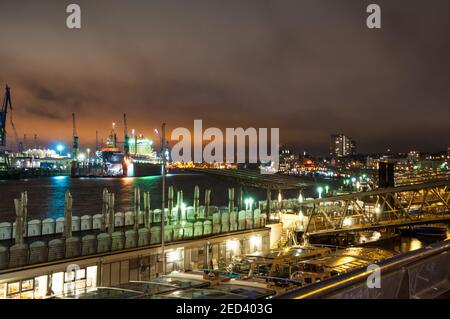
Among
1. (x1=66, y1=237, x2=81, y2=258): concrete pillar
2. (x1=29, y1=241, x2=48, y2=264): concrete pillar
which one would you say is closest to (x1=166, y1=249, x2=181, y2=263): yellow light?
(x1=66, y1=237, x2=81, y2=258): concrete pillar

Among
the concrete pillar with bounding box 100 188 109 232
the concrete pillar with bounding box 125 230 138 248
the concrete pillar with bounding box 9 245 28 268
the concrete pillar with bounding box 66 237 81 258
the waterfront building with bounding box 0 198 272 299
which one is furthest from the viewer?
the concrete pillar with bounding box 100 188 109 232

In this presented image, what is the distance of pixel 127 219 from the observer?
21891 millimetres

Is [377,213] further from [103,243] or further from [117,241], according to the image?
[103,243]

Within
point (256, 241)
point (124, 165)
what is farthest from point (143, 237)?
point (124, 165)

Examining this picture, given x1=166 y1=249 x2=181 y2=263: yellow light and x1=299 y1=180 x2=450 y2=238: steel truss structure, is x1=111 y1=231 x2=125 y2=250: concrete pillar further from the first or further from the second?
x1=299 y1=180 x2=450 y2=238: steel truss structure

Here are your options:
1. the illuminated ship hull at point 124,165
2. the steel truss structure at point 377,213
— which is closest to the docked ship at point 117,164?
the illuminated ship hull at point 124,165

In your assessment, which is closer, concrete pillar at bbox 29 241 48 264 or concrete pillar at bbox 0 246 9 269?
concrete pillar at bbox 0 246 9 269

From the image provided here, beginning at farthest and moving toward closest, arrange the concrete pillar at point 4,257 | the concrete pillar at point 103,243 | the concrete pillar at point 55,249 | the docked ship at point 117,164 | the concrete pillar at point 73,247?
the docked ship at point 117,164 → the concrete pillar at point 103,243 → the concrete pillar at point 73,247 → the concrete pillar at point 55,249 → the concrete pillar at point 4,257

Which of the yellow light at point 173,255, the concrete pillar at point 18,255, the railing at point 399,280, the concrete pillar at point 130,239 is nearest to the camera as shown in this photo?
the railing at point 399,280

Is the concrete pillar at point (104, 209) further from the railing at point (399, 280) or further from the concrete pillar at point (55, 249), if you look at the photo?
the railing at point (399, 280)
